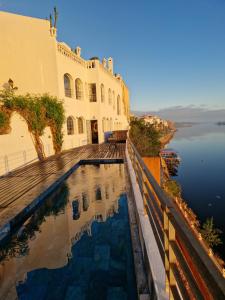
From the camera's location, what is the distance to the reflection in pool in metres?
3.17

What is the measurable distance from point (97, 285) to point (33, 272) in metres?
1.14

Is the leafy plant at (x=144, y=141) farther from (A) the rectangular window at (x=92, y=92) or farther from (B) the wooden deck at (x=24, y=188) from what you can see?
(B) the wooden deck at (x=24, y=188)

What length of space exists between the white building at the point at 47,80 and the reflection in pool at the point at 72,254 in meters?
6.06

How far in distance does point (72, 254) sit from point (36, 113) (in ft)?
36.7

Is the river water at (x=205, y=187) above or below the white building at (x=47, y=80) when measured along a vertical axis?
below

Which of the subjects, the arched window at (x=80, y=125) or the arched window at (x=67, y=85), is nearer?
the arched window at (x=67, y=85)

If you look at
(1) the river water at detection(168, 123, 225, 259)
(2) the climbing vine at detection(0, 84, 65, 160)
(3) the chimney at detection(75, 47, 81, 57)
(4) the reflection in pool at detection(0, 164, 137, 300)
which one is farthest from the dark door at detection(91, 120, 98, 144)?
(1) the river water at detection(168, 123, 225, 259)

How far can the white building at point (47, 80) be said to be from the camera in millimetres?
12367

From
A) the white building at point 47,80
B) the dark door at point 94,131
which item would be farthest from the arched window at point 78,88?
the dark door at point 94,131

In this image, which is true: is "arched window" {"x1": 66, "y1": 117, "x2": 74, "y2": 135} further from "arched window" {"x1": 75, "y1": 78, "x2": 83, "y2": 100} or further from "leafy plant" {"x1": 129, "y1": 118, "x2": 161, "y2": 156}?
"leafy plant" {"x1": 129, "y1": 118, "x2": 161, "y2": 156}

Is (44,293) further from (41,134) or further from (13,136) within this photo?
(41,134)

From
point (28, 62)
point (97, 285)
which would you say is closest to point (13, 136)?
point (28, 62)

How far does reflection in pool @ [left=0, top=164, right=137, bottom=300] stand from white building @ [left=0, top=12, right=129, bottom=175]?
239 inches

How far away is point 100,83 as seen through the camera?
811 inches
